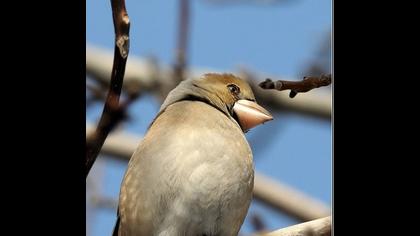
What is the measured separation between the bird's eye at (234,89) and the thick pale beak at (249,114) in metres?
0.06

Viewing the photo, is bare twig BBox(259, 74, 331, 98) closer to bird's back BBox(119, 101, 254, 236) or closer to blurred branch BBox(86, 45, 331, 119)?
bird's back BBox(119, 101, 254, 236)

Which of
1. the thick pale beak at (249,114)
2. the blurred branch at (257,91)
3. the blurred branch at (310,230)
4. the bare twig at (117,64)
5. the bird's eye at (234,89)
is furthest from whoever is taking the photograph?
the blurred branch at (257,91)

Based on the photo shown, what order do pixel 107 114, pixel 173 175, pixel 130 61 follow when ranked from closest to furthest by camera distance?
pixel 107 114, pixel 173 175, pixel 130 61

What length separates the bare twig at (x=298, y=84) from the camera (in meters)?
2.15

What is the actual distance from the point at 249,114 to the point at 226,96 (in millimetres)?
180

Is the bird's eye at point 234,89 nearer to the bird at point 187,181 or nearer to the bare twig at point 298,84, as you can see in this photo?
the bird at point 187,181

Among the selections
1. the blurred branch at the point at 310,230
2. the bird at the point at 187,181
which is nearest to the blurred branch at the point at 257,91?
the bird at the point at 187,181

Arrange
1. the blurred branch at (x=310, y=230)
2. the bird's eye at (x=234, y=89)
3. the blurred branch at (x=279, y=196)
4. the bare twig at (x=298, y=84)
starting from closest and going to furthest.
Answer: the bare twig at (x=298, y=84), the blurred branch at (x=310, y=230), the bird's eye at (x=234, y=89), the blurred branch at (x=279, y=196)

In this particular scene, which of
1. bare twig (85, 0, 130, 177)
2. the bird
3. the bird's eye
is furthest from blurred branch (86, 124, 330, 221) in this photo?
bare twig (85, 0, 130, 177)

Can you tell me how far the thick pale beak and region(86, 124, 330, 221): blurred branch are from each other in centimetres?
178
